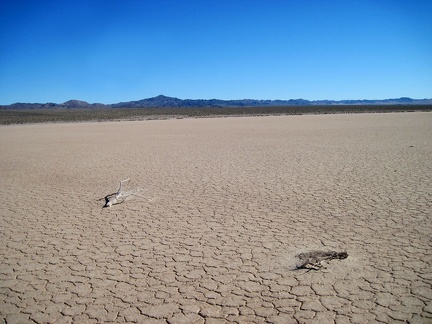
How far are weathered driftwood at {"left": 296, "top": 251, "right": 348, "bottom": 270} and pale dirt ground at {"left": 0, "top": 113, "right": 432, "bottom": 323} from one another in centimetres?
9

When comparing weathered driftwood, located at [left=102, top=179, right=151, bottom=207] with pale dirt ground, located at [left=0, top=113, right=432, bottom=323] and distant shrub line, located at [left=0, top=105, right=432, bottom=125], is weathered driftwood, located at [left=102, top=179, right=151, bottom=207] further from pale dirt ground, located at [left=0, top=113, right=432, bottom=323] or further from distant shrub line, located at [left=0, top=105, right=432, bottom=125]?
distant shrub line, located at [left=0, top=105, right=432, bottom=125]

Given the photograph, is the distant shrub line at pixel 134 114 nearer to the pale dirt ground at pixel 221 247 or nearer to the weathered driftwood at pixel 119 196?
the weathered driftwood at pixel 119 196

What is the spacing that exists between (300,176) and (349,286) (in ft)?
18.5

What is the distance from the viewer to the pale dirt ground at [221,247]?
331 centimetres

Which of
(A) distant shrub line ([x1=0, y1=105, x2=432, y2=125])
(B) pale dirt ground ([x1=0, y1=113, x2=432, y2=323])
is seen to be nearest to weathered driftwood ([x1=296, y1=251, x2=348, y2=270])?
(B) pale dirt ground ([x1=0, y1=113, x2=432, y2=323])

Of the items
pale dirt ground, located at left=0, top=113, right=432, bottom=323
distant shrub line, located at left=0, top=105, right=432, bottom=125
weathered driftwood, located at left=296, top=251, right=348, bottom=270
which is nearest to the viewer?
pale dirt ground, located at left=0, top=113, right=432, bottom=323

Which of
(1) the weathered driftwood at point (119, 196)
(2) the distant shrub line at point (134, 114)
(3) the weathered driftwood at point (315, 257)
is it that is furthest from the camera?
(2) the distant shrub line at point (134, 114)

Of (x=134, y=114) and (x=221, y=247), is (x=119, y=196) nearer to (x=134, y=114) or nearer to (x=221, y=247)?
(x=221, y=247)

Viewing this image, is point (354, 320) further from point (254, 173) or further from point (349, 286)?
point (254, 173)

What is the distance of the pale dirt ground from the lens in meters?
3.31

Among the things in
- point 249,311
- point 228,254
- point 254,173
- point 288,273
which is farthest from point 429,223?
point 254,173

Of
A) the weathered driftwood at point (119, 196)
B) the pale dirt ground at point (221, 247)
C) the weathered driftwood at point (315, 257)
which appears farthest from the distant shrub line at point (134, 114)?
the weathered driftwood at point (315, 257)

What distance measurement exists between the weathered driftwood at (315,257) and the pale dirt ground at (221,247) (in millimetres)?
94

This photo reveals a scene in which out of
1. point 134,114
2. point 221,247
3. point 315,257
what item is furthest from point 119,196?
point 134,114
